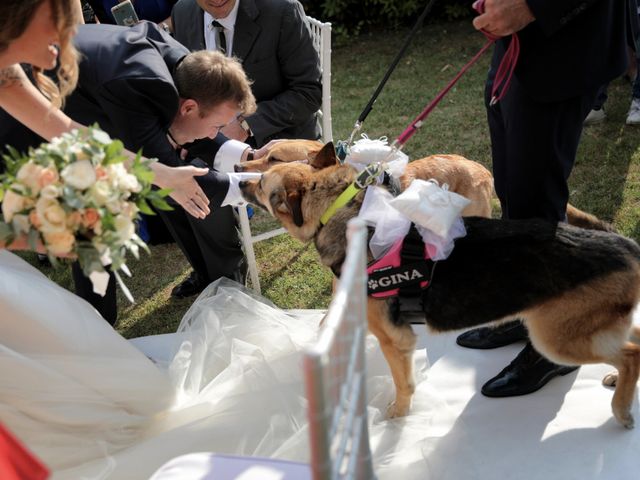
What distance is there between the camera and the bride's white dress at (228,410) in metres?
2.60

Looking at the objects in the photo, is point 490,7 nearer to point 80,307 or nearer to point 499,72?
point 499,72

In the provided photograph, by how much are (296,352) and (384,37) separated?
292 inches

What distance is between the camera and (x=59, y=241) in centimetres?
181

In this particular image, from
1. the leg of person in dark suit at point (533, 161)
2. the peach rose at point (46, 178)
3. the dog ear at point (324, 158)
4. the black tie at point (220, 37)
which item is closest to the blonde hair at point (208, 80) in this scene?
the dog ear at point (324, 158)

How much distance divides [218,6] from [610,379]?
340cm

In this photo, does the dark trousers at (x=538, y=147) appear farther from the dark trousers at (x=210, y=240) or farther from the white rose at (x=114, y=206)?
the white rose at (x=114, y=206)

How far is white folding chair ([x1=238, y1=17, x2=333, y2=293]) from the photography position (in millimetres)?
4168

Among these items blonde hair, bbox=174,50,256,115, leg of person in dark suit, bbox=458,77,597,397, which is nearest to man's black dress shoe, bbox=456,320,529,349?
leg of person in dark suit, bbox=458,77,597,397

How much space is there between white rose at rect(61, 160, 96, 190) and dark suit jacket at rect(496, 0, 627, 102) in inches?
79.9

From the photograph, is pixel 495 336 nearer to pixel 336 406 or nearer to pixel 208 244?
pixel 208 244

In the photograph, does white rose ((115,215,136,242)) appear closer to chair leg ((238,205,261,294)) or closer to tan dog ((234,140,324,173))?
tan dog ((234,140,324,173))

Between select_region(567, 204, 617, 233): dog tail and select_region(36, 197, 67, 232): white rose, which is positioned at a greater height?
select_region(36, 197, 67, 232): white rose

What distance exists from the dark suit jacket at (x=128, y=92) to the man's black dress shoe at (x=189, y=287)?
1454 millimetres

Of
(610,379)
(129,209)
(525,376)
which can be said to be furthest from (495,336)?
(129,209)
